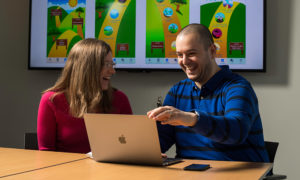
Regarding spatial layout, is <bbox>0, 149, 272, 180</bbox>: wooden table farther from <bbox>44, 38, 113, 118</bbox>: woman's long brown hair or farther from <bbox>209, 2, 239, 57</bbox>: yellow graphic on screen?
<bbox>209, 2, 239, 57</bbox>: yellow graphic on screen

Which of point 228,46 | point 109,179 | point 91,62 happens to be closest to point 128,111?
point 91,62

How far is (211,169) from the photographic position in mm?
1489

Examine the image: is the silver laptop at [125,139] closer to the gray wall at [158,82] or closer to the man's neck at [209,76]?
the man's neck at [209,76]

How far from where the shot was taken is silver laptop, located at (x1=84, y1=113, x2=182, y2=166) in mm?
1449

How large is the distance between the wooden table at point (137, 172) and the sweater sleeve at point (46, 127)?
1.65 feet

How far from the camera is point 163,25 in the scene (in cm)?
304

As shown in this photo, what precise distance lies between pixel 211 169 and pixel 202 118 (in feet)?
0.65

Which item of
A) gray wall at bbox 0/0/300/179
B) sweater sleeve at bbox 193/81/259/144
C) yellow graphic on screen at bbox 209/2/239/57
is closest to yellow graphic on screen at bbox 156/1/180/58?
gray wall at bbox 0/0/300/179

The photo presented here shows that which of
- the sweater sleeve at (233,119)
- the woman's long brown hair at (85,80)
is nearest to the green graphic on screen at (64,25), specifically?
the woman's long brown hair at (85,80)

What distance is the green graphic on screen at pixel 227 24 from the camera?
2.84 meters

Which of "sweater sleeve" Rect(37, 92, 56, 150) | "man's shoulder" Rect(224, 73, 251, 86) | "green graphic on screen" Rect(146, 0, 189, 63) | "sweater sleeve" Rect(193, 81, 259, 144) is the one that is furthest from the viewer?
"green graphic on screen" Rect(146, 0, 189, 63)

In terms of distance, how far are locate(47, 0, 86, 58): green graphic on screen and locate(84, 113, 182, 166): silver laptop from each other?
1.82m

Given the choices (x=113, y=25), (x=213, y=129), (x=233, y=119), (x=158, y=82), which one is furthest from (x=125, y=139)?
(x=113, y=25)

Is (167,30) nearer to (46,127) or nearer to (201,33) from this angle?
(201,33)
